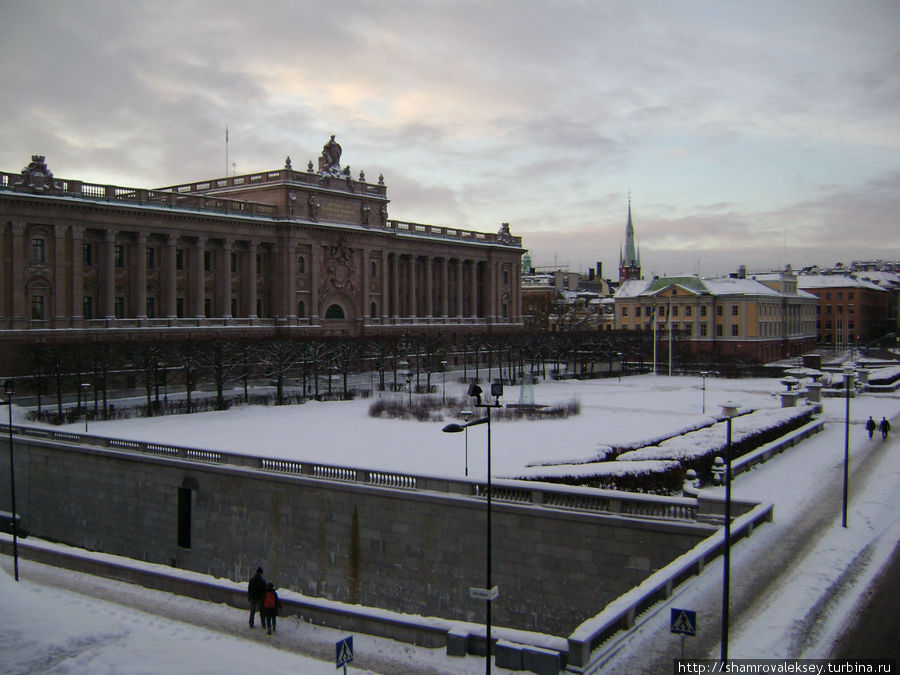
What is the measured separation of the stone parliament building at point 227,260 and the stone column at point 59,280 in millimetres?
80

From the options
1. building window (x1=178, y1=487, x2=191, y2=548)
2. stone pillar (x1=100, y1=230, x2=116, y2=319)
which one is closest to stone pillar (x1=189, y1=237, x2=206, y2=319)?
stone pillar (x1=100, y1=230, x2=116, y2=319)

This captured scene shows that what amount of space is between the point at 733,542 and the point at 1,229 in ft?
194

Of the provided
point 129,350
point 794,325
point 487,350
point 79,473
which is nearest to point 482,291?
point 487,350

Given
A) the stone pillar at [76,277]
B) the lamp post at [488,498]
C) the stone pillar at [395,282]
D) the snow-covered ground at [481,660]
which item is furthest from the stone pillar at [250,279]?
the lamp post at [488,498]

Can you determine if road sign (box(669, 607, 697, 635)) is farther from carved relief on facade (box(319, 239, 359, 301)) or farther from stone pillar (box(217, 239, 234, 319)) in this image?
carved relief on facade (box(319, 239, 359, 301))

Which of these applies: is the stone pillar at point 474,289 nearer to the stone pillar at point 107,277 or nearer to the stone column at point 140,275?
the stone column at point 140,275

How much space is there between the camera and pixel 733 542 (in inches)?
920

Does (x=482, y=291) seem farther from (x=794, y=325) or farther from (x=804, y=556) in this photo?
(x=804, y=556)

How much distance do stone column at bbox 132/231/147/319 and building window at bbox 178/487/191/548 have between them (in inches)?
1638

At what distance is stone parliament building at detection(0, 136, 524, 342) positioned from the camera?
214 feet

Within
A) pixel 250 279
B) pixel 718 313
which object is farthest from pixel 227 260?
pixel 718 313

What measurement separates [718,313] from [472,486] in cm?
9377

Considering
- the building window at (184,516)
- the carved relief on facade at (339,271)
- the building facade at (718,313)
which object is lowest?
the building window at (184,516)

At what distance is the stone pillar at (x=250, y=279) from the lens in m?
82.6
